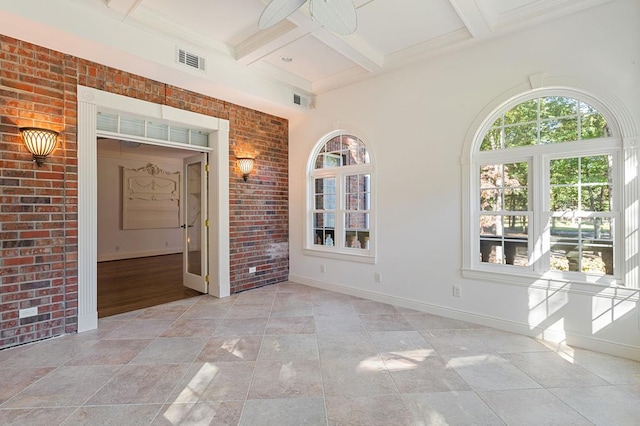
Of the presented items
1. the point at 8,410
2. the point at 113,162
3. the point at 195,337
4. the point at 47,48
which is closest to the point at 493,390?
the point at 195,337

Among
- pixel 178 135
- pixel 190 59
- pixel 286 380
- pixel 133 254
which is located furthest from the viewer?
pixel 133 254

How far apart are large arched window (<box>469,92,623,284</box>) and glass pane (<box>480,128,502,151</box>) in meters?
0.01

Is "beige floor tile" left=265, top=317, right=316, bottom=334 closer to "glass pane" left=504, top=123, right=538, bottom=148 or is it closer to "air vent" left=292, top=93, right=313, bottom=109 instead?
"glass pane" left=504, top=123, right=538, bottom=148

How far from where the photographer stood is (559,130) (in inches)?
124

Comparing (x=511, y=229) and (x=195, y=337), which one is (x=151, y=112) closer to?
(x=195, y=337)

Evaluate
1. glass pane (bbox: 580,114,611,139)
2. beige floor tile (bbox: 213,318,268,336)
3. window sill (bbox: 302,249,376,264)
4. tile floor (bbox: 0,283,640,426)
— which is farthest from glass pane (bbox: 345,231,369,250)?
glass pane (bbox: 580,114,611,139)

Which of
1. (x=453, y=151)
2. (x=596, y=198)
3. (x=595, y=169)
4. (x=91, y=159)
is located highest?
(x=453, y=151)

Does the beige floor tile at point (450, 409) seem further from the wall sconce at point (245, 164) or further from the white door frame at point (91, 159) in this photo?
the wall sconce at point (245, 164)

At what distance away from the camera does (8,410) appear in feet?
6.64

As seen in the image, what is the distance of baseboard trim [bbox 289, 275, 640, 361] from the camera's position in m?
2.80

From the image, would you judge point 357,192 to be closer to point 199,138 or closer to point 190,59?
point 199,138

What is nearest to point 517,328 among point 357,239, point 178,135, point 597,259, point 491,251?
point 491,251

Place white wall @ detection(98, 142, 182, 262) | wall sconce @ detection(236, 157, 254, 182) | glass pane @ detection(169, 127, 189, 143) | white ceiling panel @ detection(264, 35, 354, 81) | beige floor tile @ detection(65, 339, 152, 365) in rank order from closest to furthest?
beige floor tile @ detection(65, 339, 152, 365) → white ceiling panel @ detection(264, 35, 354, 81) → glass pane @ detection(169, 127, 189, 143) → wall sconce @ detection(236, 157, 254, 182) → white wall @ detection(98, 142, 182, 262)

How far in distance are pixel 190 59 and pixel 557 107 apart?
408 cm
